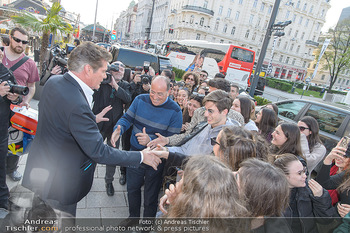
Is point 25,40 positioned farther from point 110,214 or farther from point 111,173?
point 110,214

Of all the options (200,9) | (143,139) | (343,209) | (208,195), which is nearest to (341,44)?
Answer: (200,9)

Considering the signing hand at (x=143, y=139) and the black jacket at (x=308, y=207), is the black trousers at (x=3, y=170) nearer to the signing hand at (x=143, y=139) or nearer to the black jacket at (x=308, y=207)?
the signing hand at (x=143, y=139)

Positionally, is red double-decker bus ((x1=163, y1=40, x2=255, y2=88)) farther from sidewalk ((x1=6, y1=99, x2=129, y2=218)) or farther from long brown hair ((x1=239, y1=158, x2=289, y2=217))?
long brown hair ((x1=239, y1=158, x2=289, y2=217))

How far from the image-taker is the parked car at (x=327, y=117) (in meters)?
5.14

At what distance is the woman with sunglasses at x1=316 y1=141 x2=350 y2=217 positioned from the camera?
203cm

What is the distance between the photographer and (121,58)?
818cm

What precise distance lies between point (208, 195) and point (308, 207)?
61.1 inches

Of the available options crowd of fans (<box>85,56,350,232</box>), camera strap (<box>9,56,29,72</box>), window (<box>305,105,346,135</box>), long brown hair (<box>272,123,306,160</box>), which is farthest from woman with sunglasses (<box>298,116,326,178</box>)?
camera strap (<box>9,56,29,72</box>)

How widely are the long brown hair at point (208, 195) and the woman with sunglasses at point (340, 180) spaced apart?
60.2 inches

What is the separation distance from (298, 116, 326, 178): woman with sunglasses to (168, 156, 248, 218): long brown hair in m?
2.78

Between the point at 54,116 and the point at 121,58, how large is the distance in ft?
22.7

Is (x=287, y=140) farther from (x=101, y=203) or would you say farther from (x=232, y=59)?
(x=232, y=59)

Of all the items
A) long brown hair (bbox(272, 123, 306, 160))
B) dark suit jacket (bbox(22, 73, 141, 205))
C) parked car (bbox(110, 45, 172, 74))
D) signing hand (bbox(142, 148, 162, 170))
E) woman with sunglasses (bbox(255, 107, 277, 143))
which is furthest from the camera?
parked car (bbox(110, 45, 172, 74))

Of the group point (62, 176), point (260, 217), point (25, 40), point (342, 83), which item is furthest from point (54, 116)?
point (342, 83)
